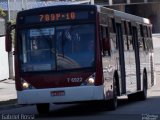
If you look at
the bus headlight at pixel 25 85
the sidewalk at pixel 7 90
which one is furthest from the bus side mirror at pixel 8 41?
the sidewalk at pixel 7 90

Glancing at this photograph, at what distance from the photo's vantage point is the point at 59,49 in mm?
17328

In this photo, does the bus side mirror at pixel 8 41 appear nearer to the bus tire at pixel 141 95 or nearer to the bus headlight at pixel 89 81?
the bus headlight at pixel 89 81

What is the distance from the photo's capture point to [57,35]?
1745cm

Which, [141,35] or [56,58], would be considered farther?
[141,35]

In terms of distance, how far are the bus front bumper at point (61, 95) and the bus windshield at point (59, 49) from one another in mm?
585

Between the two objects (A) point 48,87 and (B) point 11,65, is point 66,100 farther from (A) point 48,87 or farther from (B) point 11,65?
(B) point 11,65

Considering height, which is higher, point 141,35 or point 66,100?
point 141,35

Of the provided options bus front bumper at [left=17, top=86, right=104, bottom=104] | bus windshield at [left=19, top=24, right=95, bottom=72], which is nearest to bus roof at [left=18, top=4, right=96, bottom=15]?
bus windshield at [left=19, top=24, right=95, bottom=72]

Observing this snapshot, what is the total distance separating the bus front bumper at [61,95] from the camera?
1697cm

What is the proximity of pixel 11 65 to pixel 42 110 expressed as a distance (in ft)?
54.4

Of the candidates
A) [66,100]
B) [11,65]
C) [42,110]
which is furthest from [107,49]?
[11,65]

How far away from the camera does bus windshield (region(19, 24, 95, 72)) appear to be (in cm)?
1725

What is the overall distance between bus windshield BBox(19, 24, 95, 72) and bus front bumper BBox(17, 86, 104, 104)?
585 mm

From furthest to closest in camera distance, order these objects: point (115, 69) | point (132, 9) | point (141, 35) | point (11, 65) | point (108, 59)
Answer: point (132, 9) → point (11, 65) → point (141, 35) → point (115, 69) → point (108, 59)
